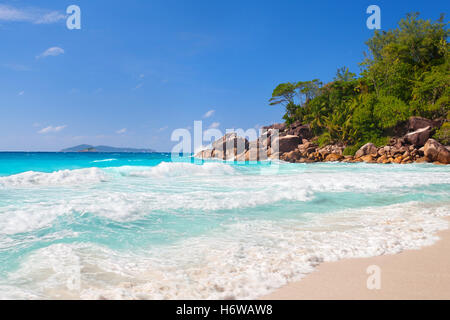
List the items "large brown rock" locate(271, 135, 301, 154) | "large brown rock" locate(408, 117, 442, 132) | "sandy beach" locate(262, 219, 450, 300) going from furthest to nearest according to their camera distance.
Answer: "large brown rock" locate(271, 135, 301, 154), "large brown rock" locate(408, 117, 442, 132), "sandy beach" locate(262, 219, 450, 300)

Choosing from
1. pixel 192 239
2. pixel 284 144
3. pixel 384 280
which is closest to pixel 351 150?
pixel 284 144

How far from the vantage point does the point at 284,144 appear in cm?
3719

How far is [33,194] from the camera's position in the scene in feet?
27.5

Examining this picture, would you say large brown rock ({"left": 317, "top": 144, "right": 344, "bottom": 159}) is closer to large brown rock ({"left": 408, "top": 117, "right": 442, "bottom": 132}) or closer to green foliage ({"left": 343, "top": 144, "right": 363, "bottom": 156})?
green foliage ({"left": 343, "top": 144, "right": 363, "bottom": 156})

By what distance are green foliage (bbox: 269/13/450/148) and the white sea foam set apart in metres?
31.4

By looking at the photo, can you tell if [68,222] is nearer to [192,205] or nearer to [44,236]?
[44,236]

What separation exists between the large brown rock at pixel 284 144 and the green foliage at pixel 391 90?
364 centimetres

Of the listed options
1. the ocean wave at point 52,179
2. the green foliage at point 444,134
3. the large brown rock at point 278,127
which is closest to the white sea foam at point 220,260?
the ocean wave at point 52,179

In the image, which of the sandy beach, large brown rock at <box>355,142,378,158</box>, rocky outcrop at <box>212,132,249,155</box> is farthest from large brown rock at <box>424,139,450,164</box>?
the sandy beach

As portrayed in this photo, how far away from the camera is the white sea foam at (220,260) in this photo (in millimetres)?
2531

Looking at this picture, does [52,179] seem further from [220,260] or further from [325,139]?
[325,139]

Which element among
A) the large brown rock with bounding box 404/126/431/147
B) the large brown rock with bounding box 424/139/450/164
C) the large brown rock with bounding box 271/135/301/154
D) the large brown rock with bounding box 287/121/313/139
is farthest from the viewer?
the large brown rock with bounding box 287/121/313/139

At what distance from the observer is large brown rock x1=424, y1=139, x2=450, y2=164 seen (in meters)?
21.8

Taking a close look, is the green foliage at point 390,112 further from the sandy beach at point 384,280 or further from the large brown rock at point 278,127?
the sandy beach at point 384,280
